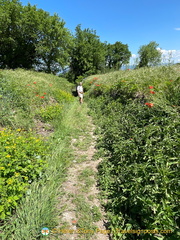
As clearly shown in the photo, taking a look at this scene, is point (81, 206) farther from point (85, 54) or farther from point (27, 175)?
point (85, 54)

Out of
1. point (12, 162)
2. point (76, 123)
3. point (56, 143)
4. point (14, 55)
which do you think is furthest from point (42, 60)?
point (12, 162)

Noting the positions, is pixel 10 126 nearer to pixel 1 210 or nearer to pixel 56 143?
pixel 56 143

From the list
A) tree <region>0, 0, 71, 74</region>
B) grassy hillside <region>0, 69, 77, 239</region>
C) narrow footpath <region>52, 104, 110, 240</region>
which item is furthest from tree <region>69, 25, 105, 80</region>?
narrow footpath <region>52, 104, 110, 240</region>

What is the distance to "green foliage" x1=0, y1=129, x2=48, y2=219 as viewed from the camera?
1856mm

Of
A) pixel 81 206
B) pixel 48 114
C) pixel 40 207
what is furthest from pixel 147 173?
pixel 48 114

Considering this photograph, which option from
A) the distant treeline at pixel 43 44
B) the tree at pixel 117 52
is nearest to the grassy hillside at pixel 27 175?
the distant treeline at pixel 43 44

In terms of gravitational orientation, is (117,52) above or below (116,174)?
above

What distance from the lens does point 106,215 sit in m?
2.19

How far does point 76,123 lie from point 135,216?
4554 millimetres

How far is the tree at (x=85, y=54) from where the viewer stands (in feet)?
74.8

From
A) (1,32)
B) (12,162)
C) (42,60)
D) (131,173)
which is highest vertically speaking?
(1,32)

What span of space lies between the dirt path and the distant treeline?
508 inches

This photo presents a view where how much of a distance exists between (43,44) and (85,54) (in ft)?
23.3

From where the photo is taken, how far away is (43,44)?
1905 cm
